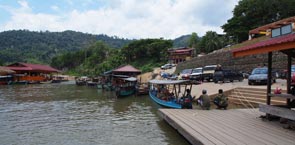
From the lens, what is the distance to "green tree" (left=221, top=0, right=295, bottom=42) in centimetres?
4156

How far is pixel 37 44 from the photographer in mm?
127812

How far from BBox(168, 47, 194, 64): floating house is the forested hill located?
145ft

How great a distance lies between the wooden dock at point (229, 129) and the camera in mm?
6546

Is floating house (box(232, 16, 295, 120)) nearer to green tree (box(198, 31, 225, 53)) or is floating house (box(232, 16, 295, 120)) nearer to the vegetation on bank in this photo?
green tree (box(198, 31, 225, 53))

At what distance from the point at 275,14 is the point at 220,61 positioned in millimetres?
15941

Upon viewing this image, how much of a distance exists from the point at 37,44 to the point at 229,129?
13298 centimetres

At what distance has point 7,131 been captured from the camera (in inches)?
463

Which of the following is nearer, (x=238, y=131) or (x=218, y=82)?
(x=238, y=131)

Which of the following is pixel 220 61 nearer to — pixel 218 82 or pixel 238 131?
pixel 218 82

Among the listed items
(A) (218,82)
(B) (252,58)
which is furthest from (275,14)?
(A) (218,82)

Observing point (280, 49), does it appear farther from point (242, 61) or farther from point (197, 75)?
point (242, 61)

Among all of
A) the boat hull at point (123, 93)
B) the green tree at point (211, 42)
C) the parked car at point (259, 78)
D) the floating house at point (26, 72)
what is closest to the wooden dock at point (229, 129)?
the parked car at point (259, 78)

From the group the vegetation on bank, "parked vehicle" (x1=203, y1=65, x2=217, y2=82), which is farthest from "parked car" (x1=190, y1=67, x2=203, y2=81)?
the vegetation on bank

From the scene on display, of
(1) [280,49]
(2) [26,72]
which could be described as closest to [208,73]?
(1) [280,49]
